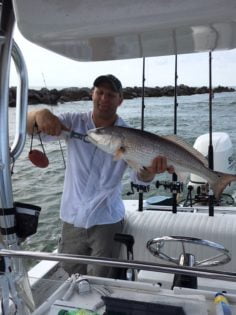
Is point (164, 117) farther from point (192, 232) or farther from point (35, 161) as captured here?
point (35, 161)

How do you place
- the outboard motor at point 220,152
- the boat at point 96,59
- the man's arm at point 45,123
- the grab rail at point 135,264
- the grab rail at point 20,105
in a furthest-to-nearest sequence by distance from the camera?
the outboard motor at point 220,152 < the man's arm at point 45,123 < the grab rail at point 20,105 < the grab rail at point 135,264 < the boat at point 96,59

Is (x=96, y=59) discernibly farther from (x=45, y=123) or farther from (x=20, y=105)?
(x=45, y=123)

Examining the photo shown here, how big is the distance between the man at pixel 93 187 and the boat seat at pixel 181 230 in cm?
55

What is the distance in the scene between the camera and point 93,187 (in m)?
3.04

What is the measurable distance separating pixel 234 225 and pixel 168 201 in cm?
205

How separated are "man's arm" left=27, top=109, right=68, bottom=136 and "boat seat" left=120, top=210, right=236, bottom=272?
1.45 m

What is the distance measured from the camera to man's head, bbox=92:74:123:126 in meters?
2.88

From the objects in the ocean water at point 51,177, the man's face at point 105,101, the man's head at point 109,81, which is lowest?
the ocean water at point 51,177

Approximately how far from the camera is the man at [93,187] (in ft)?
Result: 9.89

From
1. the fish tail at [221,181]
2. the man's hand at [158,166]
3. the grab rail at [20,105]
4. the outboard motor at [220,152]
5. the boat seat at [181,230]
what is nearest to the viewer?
the grab rail at [20,105]

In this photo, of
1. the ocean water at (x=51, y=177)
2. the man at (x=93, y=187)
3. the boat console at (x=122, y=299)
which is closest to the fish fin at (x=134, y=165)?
the man at (x=93, y=187)

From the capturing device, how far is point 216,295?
1732 mm

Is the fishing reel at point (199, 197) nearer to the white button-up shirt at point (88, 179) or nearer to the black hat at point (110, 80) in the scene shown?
the white button-up shirt at point (88, 179)

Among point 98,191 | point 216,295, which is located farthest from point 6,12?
point 98,191
